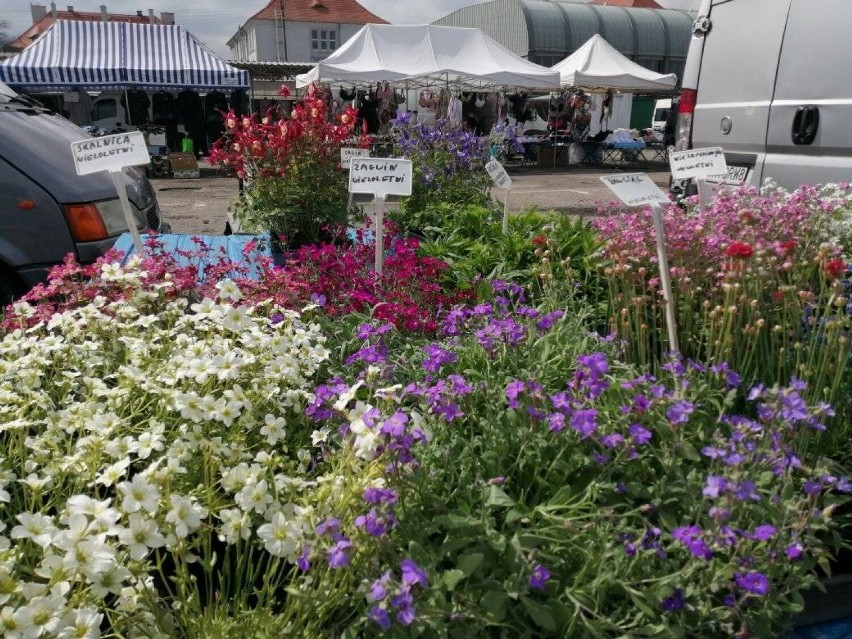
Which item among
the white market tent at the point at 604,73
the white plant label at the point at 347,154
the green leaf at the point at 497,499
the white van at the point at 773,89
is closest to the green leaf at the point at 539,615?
the green leaf at the point at 497,499

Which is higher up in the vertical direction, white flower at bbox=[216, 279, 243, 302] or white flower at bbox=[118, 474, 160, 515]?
white flower at bbox=[216, 279, 243, 302]

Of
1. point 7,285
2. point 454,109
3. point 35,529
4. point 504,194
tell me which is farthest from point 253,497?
point 454,109

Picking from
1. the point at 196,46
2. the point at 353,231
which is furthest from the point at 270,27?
the point at 353,231

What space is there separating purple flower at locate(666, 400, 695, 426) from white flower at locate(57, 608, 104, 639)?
116 cm

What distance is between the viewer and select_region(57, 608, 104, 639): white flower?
122cm

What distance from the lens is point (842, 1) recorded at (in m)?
3.75

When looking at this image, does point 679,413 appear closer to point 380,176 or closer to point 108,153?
point 380,176

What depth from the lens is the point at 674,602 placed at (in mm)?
1303

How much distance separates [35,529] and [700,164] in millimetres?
2517

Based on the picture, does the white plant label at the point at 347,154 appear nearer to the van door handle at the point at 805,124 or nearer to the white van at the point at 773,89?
the white van at the point at 773,89

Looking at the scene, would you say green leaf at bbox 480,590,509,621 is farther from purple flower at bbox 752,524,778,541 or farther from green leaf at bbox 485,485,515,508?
purple flower at bbox 752,524,778,541

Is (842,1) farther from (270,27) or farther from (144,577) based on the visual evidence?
(270,27)

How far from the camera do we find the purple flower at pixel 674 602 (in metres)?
1.30

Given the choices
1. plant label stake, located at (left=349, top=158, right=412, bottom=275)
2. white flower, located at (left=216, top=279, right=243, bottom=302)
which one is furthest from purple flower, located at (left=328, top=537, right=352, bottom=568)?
plant label stake, located at (left=349, top=158, right=412, bottom=275)
